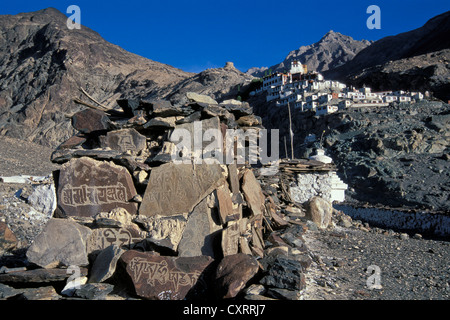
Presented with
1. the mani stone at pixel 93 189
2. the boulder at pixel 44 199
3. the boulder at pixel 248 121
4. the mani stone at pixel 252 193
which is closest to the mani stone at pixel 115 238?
the mani stone at pixel 93 189

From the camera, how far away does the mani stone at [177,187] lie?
18.0ft

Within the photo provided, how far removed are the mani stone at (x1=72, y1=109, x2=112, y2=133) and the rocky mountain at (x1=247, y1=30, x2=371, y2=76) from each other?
144503mm

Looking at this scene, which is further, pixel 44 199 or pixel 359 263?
pixel 44 199

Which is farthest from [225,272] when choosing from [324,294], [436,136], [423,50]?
[423,50]

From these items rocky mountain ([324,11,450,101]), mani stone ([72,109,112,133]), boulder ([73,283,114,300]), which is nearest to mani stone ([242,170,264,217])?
mani stone ([72,109,112,133])

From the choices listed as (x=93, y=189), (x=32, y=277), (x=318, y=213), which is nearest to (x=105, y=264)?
(x=32, y=277)

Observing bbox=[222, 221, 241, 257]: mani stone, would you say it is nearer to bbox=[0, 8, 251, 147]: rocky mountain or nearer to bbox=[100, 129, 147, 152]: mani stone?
bbox=[100, 129, 147, 152]: mani stone

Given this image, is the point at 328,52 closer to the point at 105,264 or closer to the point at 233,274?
the point at 233,274

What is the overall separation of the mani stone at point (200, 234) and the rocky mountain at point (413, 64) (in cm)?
7453

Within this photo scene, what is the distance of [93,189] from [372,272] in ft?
17.7

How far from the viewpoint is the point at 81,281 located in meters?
4.68

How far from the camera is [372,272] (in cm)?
629

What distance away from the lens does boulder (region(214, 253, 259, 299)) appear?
14.1ft

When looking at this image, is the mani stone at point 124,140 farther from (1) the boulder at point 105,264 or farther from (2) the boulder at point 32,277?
(2) the boulder at point 32,277
